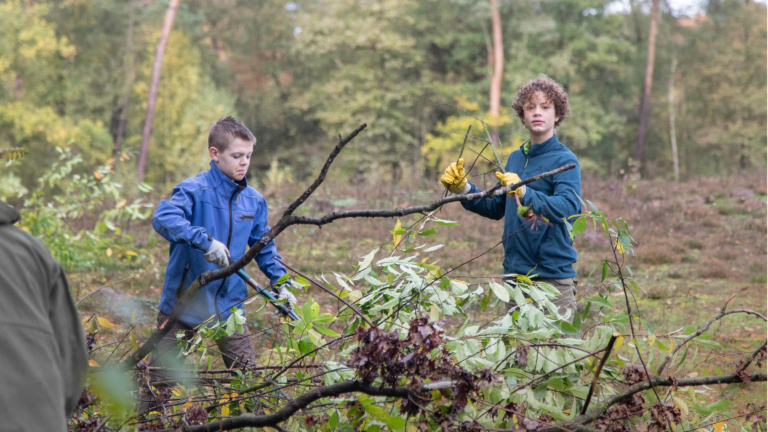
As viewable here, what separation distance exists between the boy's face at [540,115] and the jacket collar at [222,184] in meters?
1.59

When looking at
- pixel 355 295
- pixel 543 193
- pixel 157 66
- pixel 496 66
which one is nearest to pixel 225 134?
pixel 355 295

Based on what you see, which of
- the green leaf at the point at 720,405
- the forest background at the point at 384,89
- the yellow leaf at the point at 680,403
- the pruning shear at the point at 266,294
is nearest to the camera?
the yellow leaf at the point at 680,403

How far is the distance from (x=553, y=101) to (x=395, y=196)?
8.98 metres

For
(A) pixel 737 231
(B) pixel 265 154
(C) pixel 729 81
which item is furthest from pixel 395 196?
(C) pixel 729 81

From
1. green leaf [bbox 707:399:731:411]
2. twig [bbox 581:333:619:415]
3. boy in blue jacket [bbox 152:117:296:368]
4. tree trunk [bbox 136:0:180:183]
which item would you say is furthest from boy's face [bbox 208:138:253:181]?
tree trunk [bbox 136:0:180:183]

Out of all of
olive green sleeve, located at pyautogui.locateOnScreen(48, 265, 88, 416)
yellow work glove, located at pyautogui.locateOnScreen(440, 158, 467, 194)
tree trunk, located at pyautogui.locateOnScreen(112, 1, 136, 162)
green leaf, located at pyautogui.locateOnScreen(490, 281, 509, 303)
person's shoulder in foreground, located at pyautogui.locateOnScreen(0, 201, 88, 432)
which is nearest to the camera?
person's shoulder in foreground, located at pyautogui.locateOnScreen(0, 201, 88, 432)

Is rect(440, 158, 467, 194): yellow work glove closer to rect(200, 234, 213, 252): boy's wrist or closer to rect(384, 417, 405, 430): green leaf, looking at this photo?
rect(200, 234, 213, 252): boy's wrist

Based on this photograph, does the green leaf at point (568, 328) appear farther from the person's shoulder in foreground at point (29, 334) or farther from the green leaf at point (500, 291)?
the person's shoulder in foreground at point (29, 334)

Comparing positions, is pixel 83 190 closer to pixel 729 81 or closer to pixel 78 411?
pixel 78 411

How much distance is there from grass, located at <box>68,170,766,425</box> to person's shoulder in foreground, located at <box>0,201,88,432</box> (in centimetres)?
245

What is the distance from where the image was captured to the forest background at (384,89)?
1720cm

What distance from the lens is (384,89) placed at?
28.0 metres

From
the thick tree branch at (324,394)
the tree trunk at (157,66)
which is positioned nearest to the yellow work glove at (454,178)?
the thick tree branch at (324,394)

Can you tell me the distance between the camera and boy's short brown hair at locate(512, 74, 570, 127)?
3158 mm
